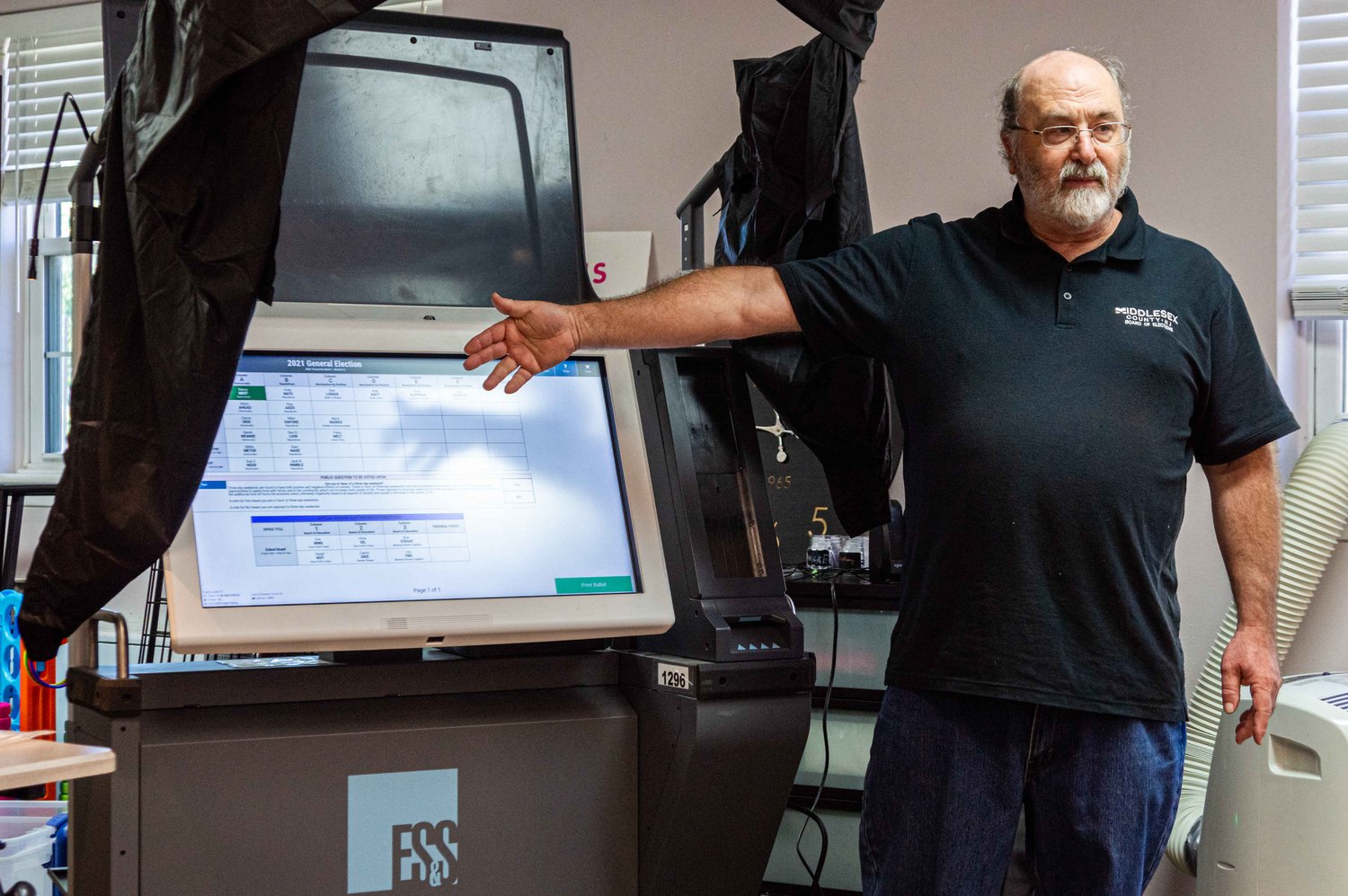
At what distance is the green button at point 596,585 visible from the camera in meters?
1.70

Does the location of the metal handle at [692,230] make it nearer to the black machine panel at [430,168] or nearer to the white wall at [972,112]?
the black machine panel at [430,168]

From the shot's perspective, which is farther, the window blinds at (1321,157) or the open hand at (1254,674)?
the window blinds at (1321,157)

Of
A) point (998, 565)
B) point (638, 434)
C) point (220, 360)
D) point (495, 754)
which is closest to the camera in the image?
point (220, 360)

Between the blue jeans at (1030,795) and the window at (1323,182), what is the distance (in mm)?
1678

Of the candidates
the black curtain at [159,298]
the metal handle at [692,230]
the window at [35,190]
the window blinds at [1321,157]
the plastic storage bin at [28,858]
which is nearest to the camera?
the black curtain at [159,298]

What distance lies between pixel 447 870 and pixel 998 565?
845mm

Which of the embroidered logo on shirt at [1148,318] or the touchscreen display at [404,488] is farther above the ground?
the embroidered logo on shirt at [1148,318]

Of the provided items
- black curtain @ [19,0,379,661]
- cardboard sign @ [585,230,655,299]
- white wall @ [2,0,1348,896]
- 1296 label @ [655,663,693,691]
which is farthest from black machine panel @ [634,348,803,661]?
white wall @ [2,0,1348,896]

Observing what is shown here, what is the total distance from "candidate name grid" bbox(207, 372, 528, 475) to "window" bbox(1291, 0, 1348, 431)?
6.98 ft

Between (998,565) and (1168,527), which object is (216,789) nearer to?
(998,565)

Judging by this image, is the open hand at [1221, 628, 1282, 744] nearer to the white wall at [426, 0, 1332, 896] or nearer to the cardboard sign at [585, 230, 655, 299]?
the white wall at [426, 0, 1332, 896]

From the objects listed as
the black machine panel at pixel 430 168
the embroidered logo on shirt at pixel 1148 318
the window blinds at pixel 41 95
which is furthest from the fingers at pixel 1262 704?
the window blinds at pixel 41 95

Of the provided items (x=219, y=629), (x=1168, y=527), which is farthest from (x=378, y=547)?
(x=1168, y=527)

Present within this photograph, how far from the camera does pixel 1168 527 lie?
1607mm
